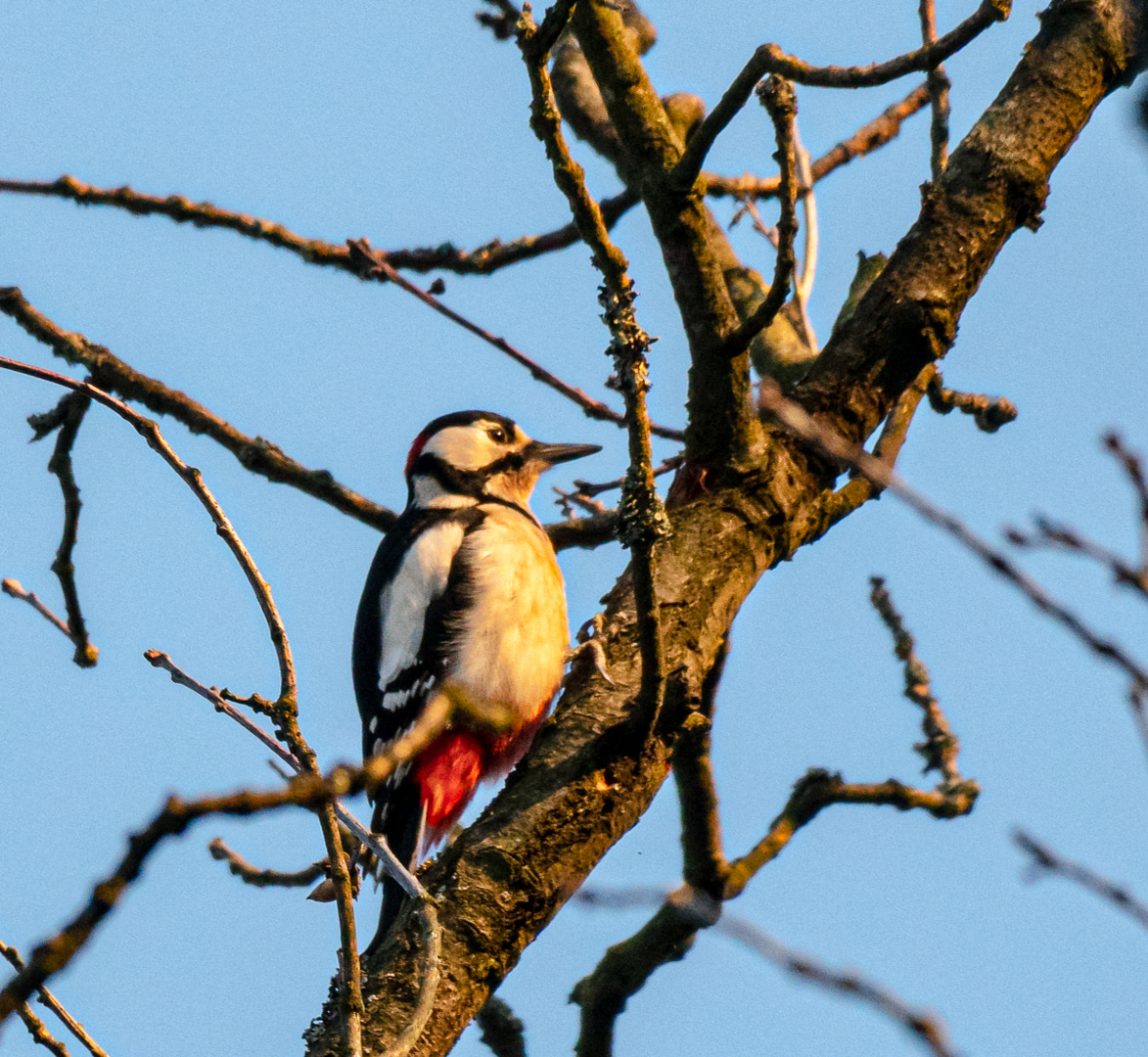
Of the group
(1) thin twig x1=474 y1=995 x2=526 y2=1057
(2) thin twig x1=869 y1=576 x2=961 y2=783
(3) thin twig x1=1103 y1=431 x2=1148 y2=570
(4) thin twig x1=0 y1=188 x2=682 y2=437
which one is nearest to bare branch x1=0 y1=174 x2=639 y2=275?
(4) thin twig x1=0 y1=188 x2=682 y2=437

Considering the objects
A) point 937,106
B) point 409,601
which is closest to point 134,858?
point 409,601

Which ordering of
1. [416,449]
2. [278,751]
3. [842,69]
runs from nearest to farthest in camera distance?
[278,751] < [842,69] < [416,449]

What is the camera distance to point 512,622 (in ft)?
12.7

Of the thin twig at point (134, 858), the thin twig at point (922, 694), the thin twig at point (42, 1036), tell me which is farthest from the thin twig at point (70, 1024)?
the thin twig at point (922, 694)

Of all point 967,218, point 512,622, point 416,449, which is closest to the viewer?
point 967,218

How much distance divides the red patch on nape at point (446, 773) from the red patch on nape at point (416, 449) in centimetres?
162

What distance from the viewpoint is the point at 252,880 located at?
346cm

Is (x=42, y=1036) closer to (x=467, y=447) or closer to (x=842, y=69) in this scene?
(x=842, y=69)

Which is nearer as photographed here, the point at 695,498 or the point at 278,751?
the point at 278,751

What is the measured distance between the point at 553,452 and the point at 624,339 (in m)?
3.00

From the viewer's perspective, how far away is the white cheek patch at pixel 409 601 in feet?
13.0

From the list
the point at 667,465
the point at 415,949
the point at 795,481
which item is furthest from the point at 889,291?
the point at 415,949

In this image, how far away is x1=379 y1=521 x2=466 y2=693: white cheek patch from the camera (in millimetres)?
3953

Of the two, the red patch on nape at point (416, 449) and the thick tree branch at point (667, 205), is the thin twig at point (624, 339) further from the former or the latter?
the red patch on nape at point (416, 449)
